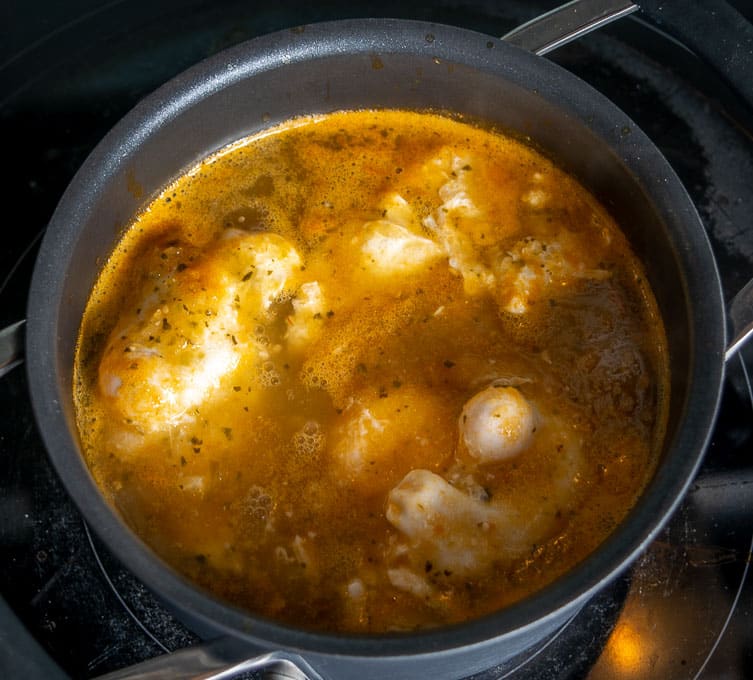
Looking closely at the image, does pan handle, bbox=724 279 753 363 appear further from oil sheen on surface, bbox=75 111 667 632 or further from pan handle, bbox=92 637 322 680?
pan handle, bbox=92 637 322 680

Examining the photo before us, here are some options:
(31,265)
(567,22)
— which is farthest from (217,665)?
(567,22)

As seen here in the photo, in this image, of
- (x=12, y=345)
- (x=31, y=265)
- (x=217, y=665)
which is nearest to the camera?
(x=217, y=665)

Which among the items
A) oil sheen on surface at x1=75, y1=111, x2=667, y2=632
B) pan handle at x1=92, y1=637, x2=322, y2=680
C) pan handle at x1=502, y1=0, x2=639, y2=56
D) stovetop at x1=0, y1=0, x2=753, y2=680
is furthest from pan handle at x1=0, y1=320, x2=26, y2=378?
pan handle at x1=502, y1=0, x2=639, y2=56

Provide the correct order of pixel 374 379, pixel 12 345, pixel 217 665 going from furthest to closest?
pixel 374 379, pixel 12 345, pixel 217 665

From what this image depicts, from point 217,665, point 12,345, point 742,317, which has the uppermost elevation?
point 12,345

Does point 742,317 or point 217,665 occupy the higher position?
point 742,317

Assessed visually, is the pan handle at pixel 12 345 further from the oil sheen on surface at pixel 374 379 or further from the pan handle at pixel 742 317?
the pan handle at pixel 742 317

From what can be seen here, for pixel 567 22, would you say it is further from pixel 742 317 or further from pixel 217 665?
pixel 217 665
